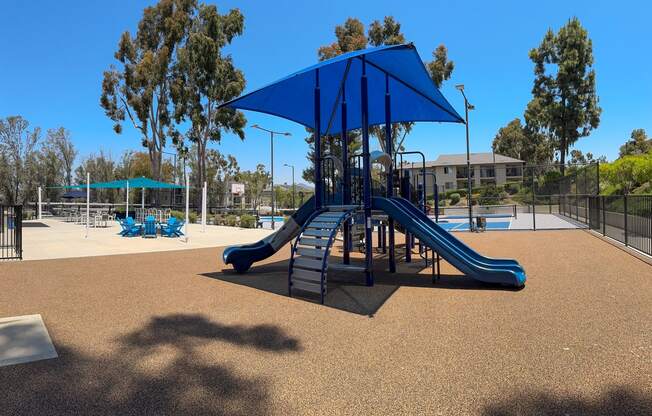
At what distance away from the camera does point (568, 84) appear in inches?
1563

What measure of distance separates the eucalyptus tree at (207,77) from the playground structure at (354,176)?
22.6 metres

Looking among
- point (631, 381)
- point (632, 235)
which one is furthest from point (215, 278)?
point (632, 235)

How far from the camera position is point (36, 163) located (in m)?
42.0

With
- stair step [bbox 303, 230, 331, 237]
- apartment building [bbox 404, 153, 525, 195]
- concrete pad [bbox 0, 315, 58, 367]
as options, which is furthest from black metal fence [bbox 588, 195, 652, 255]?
apartment building [bbox 404, 153, 525, 195]

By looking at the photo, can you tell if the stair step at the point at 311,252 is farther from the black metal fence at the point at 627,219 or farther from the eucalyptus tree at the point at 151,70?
the eucalyptus tree at the point at 151,70

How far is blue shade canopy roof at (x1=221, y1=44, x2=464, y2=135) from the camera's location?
8781 millimetres

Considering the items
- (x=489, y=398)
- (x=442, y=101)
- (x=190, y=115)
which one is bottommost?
(x=489, y=398)

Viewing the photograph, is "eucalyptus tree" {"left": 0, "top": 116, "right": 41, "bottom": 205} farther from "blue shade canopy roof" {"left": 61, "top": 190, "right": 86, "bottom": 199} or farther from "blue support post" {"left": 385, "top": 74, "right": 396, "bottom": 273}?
"blue support post" {"left": 385, "top": 74, "right": 396, "bottom": 273}

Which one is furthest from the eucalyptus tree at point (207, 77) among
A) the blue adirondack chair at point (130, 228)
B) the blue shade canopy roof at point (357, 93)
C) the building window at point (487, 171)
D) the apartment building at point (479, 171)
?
the building window at point (487, 171)

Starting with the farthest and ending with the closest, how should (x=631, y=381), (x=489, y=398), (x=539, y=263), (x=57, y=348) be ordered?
1. (x=539, y=263)
2. (x=57, y=348)
3. (x=631, y=381)
4. (x=489, y=398)

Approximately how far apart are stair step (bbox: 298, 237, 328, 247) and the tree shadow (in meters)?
3.85

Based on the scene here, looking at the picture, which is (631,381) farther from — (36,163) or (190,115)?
(36,163)

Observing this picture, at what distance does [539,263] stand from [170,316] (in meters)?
8.24

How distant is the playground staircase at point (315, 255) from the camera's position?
646 cm
